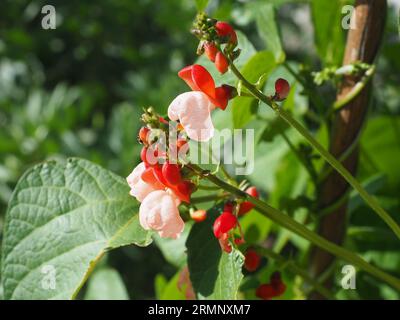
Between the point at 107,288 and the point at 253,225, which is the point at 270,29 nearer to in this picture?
the point at 253,225

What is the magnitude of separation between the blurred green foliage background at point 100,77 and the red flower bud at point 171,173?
0.85 meters

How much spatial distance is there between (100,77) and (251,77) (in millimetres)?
1611

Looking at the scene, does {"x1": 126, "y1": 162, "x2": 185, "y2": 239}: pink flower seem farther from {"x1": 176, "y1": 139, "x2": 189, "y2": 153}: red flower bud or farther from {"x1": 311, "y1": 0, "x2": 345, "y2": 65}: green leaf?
{"x1": 311, "y1": 0, "x2": 345, "y2": 65}: green leaf

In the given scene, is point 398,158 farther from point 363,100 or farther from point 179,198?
point 179,198

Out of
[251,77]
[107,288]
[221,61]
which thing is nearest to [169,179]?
[221,61]

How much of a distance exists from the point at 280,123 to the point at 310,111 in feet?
0.59

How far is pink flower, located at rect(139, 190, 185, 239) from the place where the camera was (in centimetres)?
56

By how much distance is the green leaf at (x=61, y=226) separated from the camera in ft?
2.19

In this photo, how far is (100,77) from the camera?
2275 millimetres

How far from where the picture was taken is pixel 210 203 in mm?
704

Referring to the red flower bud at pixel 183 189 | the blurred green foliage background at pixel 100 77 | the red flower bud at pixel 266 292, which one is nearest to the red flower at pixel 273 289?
the red flower bud at pixel 266 292

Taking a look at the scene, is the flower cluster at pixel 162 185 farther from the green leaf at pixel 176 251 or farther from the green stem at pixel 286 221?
the green leaf at pixel 176 251

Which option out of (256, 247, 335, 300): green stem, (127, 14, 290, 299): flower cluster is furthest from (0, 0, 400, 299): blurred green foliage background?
(127, 14, 290, 299): flower cluster
